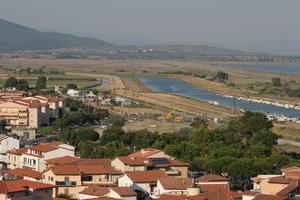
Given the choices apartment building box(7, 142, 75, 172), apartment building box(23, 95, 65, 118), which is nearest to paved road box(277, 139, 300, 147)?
apartment building box(7, 142, 75, 172)

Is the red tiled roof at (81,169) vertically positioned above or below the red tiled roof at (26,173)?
above

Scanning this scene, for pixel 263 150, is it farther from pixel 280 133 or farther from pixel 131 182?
pixel 280 133

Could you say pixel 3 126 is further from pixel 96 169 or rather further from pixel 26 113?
pixel 96 169

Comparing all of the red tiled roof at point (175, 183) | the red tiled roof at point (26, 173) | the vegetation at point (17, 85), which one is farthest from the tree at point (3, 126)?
the vegetation at point (17, 85)

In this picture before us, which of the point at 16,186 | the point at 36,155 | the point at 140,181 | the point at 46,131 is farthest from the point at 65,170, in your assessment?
the point at 46,131

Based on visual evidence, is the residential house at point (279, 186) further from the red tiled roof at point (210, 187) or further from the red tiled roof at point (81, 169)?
the red tiled roof at point (81, 169)

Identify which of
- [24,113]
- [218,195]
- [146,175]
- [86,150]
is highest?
[218,195]
